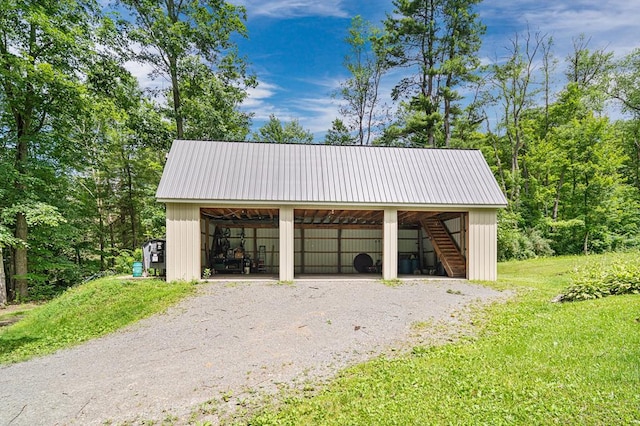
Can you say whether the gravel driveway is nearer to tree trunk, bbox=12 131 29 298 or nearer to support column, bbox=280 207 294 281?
support column, bbox=280 207 294 281

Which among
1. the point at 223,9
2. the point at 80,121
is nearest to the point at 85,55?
the point at 80,121

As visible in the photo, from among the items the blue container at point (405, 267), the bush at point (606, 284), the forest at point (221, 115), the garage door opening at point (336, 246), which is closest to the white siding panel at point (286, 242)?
the garage door opening at point (336, 246)

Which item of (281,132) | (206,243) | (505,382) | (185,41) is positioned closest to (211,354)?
(505,382)

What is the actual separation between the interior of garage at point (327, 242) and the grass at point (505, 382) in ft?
26.8

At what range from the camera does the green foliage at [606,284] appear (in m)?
7.22

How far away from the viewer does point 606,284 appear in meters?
7.47

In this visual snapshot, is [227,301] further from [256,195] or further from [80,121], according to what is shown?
[80,121]

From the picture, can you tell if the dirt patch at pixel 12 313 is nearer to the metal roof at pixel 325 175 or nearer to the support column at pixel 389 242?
the metal roof at pixel 325 175

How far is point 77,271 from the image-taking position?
18000 mm

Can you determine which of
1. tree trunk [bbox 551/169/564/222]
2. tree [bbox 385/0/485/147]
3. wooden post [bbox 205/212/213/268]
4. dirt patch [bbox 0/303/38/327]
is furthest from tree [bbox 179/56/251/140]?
tree trunk [bbox 551/169/564/222]

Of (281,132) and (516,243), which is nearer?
(516,243)

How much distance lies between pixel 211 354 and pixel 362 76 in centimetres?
2262

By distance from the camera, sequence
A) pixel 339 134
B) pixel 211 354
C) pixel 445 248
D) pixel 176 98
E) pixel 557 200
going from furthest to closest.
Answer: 1. pixel 339 134
2. pixel 557 200
3. pixel 176 98
4. pixel 445 248
5. pixel 211 354

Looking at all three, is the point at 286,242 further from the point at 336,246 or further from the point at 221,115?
the point at 221,115
